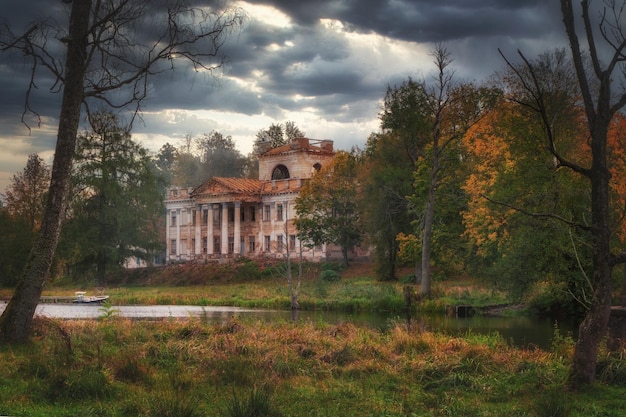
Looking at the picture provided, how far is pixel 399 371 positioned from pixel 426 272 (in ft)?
89.8

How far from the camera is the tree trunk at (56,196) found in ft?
49.3

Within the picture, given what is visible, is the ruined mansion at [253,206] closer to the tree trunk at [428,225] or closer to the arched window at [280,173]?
the arched window at [280,173]

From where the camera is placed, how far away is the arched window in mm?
84688

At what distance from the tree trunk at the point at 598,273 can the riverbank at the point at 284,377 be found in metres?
0.37

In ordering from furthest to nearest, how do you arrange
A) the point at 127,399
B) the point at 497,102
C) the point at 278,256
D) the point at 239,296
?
the point at 278,256 → the point at 497,102 → the point at 239,296 → the point at 127,399

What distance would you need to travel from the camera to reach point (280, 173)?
85.1 m

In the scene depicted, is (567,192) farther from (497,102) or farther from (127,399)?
(127,399)

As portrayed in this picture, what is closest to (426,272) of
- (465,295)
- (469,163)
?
(465,295)

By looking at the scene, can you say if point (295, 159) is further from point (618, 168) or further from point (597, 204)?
point (597, 204)

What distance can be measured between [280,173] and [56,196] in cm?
6983

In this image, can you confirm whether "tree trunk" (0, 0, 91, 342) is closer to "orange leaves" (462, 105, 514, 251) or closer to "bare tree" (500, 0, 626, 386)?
"bare tree" (500, 0, 626, 386)

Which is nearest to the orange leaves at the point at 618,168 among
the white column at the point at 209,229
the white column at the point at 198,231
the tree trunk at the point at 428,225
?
the tree trunk at the point at 428,225

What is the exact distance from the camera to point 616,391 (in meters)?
11.5

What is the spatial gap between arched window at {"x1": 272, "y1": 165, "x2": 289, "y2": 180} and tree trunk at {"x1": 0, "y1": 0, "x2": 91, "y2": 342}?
225 ft
